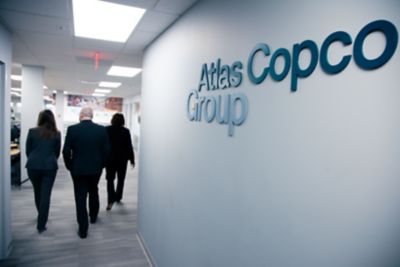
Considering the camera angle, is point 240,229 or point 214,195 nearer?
point 240,229

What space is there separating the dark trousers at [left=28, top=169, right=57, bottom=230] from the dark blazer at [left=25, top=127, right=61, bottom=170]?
93mm

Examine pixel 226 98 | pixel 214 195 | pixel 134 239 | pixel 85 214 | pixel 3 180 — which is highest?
pixel 226 98

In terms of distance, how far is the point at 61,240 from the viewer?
3457mm

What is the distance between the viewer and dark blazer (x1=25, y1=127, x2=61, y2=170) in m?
3.35

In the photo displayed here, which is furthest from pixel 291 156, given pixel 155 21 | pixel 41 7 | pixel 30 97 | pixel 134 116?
pixel 134 116

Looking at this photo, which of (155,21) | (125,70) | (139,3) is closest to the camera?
(139,3)

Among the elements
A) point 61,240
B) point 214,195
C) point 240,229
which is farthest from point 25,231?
point 240,229

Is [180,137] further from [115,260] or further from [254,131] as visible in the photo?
[115,260]

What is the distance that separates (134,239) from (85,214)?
27.5 inches

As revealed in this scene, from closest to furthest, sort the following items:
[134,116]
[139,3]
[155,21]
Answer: [139,3] < [155,21] < [134,116]

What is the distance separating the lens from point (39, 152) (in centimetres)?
337

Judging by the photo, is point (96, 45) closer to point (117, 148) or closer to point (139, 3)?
point (117, 148)

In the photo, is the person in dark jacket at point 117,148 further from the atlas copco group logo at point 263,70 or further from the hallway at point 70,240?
the atlas copco group logo at point 263,70

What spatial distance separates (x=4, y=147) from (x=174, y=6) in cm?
230
